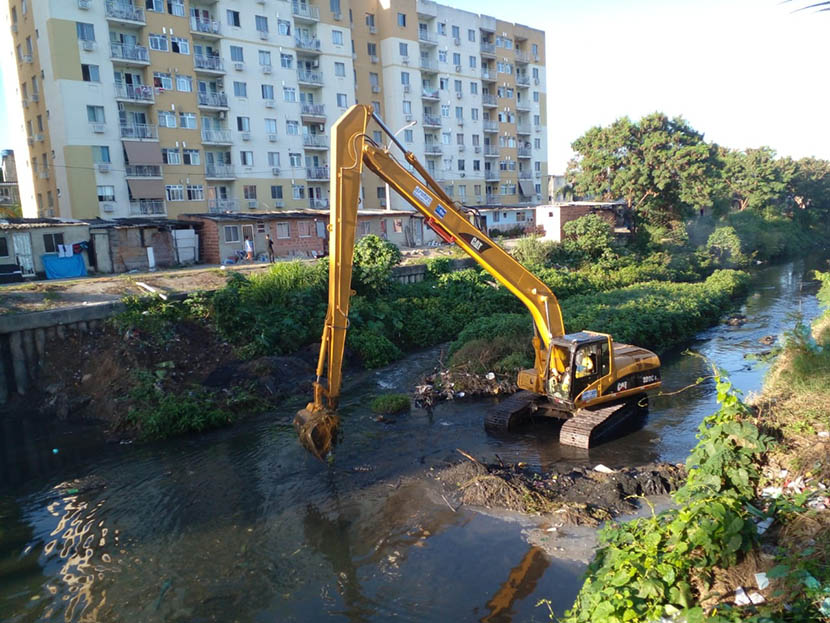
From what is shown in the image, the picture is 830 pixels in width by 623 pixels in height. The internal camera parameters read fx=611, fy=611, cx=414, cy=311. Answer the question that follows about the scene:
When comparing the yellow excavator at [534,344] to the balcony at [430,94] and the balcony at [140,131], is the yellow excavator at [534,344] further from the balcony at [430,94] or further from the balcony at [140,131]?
the balcony at [430,94]

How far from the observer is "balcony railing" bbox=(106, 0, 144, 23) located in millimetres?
36219

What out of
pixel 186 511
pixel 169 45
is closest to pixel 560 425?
pixel 186 511

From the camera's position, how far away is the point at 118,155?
37156 millimetres

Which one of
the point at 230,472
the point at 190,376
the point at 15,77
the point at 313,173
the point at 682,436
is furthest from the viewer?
the point at 313,173

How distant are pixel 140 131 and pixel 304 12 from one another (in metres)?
16.3

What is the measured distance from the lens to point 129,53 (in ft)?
122

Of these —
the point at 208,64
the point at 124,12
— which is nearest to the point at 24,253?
the point at 124,12

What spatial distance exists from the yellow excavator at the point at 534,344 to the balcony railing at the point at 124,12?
32846 mm

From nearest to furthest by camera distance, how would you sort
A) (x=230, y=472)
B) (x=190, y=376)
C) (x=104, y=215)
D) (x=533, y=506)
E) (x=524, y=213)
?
(x=533, y=506), (x=230, y=472), (x=190, y=376), (x=104, y=215), (x=524, y=213)

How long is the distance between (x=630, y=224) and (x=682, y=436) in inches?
1231

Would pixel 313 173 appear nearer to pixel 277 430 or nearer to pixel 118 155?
pixel 118 155

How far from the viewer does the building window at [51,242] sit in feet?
91.7

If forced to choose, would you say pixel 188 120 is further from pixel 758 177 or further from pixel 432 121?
pixel 758 177

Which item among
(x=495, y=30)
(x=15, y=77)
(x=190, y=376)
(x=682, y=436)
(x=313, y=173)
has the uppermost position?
(x=495, y=30)
